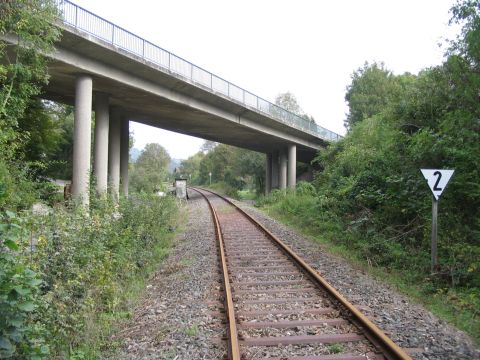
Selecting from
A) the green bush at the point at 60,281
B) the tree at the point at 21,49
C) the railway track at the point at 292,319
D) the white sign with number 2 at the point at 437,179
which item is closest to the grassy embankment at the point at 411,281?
the railway track at the point at 292,319

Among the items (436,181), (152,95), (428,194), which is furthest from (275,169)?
(436,181)

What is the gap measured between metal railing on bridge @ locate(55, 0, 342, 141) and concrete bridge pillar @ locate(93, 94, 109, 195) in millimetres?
3872

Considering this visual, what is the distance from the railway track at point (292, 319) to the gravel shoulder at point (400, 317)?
1.08 feet

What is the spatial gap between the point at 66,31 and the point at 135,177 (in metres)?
40.0

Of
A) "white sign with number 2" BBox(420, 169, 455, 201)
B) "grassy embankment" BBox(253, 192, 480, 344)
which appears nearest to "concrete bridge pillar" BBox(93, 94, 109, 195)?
"grassy embankment" BBox(253, 192, 480, 344)

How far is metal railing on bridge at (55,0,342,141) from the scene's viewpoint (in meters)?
16.1

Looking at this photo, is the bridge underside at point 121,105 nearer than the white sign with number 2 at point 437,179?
No

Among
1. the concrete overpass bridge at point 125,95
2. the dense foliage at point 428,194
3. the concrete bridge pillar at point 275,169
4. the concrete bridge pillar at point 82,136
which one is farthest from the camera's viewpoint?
the concrete bridge pillar at point 275,169

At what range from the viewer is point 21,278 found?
362 cm

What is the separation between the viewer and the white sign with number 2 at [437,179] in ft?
25.5

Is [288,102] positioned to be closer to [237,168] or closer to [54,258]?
[237,168]

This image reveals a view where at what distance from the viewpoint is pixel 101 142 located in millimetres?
21266

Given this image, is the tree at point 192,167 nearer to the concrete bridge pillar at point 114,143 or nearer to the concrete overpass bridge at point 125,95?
the concrete overpass bridge at point 125,95

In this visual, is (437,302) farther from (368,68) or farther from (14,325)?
(368,68)
